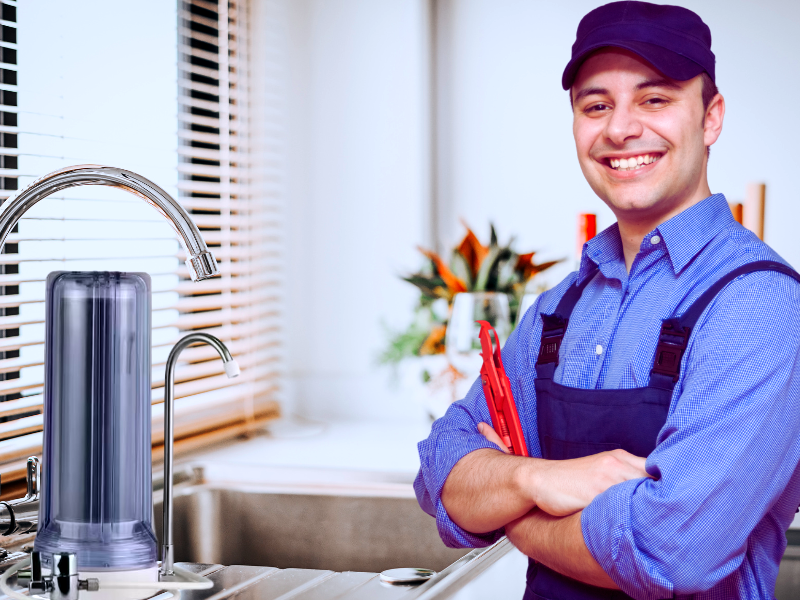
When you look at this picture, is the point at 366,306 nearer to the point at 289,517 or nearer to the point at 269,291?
the point at 269,291

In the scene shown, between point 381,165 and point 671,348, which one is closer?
point 671,348

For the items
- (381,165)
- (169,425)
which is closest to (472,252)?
(381,165)

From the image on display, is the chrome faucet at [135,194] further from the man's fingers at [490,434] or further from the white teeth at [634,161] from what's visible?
the white teeth at [634,161]

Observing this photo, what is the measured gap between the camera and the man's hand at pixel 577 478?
0.93 m

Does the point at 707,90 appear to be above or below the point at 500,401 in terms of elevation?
above

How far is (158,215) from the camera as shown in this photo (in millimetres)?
1846

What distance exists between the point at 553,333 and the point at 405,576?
14.9 inches

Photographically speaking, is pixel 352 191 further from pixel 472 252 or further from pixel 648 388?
pixel 648 388

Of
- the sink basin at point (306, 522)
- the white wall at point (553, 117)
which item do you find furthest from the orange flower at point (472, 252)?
the sink basin at point (306, 522)

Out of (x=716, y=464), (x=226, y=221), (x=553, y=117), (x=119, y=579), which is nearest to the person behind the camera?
(x=716, y=464)

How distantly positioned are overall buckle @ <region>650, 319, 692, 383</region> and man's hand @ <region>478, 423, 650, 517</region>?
10 cm

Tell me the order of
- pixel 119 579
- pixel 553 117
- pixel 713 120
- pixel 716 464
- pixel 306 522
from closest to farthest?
pixel 716 464 < pixel 119 579 < pixel 713 120 < pixel 306 522 < pixel 553 117

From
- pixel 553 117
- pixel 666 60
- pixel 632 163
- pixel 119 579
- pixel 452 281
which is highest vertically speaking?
pixel 553 117

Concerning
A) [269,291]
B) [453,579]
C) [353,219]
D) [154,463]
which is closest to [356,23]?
[353,219]
